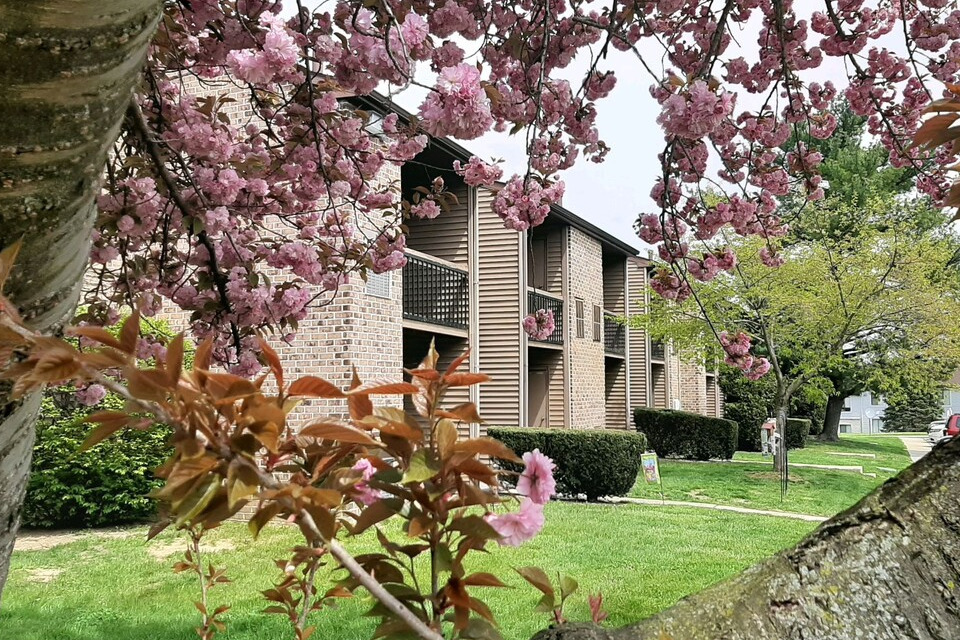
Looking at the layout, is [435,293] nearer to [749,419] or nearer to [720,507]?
[720,507]

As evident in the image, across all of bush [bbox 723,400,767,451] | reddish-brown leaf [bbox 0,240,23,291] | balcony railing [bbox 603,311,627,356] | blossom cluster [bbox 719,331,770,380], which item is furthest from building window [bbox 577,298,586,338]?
reddish-brown leaf [bbox 0,240,23,291]

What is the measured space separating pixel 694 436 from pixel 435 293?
1084cm

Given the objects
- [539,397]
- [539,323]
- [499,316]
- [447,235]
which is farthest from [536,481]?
[539,397]

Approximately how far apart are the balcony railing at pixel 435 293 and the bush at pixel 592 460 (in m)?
2.69

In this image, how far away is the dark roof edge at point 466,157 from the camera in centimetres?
921

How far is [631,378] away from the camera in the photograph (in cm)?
2472

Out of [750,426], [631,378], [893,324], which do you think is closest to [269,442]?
[893,324]

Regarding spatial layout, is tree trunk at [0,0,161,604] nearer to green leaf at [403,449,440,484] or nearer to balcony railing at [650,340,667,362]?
green leaf at [403,449,440,484]

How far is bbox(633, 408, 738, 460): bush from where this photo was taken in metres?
20.6

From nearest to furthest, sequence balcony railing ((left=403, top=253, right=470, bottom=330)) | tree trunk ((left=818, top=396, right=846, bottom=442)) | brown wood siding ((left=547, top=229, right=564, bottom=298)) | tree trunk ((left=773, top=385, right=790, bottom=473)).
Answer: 1. balcony railing ((left=403, top=253, right=470, bottom=330))
2. tree trunk ((left=773, top=385, right=790, bottom=473))
3. brown wood siding ((left=547, top=229, right=564, bottom=298))
4. tree trunk ((left=818, top=396, right=846, bottom=442))

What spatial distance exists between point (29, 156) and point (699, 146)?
165 inches

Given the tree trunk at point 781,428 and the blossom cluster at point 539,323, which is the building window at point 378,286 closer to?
the blossom cluster at point 539,323

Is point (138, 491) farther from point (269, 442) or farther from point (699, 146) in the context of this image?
point (269, 442)

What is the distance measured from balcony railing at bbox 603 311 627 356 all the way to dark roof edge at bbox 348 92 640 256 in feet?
7.17
